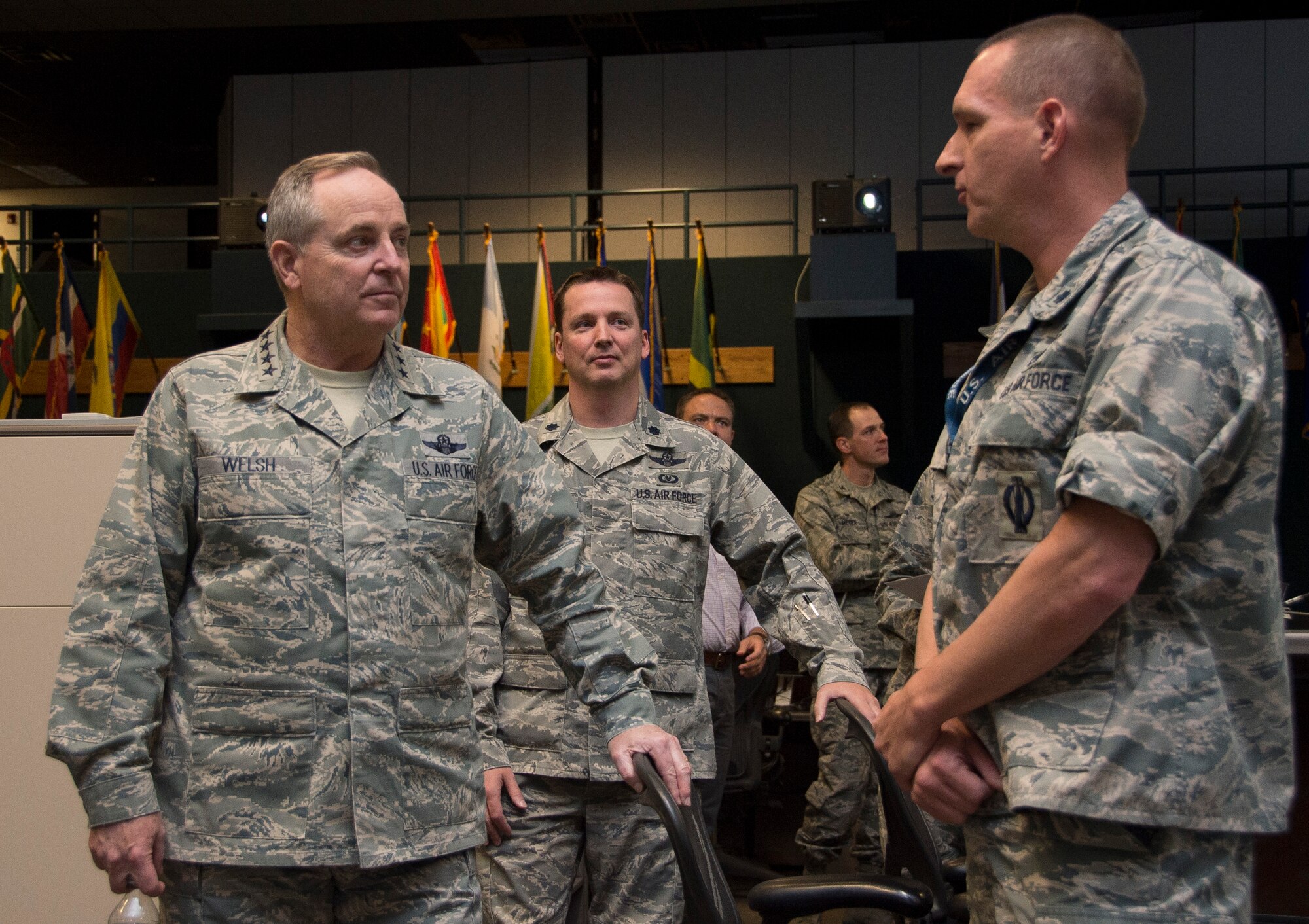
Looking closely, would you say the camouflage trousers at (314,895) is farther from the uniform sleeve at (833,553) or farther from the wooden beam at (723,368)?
the wooden beam at (723,368)

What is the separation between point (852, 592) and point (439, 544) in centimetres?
353

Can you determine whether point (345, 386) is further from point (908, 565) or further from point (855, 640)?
point (855, 640)

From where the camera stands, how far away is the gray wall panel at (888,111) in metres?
9.38

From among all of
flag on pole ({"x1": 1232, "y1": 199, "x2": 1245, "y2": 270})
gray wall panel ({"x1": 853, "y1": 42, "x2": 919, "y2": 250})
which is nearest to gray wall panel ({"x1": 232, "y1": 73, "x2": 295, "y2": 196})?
gray wall panel ({"x1": 853, "y1": 42, "x2": 919, "y2": 250})

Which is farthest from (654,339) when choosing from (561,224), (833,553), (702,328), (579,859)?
(579,859)

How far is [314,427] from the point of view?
→ 5.49 feet

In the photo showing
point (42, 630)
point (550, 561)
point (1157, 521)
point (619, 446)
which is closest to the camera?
point (1157, 521)

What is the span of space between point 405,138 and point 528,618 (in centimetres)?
855

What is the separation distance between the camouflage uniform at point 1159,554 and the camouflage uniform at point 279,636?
703mm

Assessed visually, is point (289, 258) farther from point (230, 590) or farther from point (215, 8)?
point (215, 8)

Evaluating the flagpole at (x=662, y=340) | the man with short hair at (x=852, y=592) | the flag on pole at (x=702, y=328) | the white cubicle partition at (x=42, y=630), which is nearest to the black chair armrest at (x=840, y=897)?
the white cubicle partition at (x=42, y=630)

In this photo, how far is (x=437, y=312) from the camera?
24.5 feet

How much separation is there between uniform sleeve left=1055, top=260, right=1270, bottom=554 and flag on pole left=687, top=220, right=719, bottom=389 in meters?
6.06

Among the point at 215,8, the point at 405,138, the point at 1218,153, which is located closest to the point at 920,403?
the point at 1218,153
